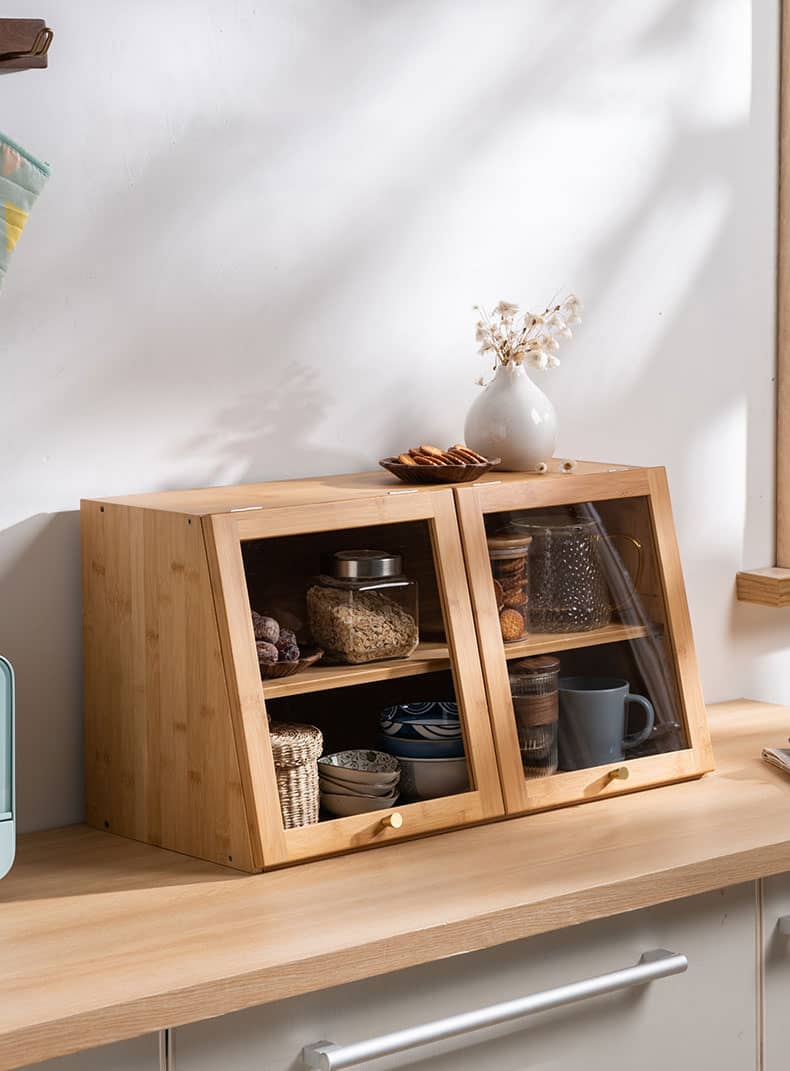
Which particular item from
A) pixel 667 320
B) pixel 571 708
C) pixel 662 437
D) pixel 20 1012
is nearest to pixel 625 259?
pixel 667 320

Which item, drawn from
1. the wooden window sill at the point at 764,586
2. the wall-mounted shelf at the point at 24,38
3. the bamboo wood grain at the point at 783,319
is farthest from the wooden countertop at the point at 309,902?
Result: the wall-mounted shelf at the point at 24,38

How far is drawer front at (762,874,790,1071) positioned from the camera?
1735 millimetres

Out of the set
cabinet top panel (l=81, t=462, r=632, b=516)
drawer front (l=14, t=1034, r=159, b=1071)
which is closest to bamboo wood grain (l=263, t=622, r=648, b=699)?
cabinet top panel (l=81, t=462, r=632, b=516)

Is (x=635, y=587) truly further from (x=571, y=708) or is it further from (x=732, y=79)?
(x=732, y=79)

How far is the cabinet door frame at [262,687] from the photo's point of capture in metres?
1.64

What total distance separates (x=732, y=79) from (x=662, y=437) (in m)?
0.62

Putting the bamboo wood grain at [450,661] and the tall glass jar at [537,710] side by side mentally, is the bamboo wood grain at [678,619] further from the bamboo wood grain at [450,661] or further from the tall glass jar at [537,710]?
the bamboo wood grain at [450,661]

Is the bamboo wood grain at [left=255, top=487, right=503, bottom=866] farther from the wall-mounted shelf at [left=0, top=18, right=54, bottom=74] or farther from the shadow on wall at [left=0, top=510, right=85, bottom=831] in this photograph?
the wall-mounted shelf at [left=0, top=18, right=54, bottom=74]

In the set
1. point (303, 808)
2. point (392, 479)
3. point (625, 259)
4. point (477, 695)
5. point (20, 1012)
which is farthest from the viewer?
point (625, 259)

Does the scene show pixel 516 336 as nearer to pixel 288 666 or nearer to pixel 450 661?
pixel 450 661

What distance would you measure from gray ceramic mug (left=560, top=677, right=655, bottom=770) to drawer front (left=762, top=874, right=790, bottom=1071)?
293 mm

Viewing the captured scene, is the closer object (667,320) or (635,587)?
(635,587)

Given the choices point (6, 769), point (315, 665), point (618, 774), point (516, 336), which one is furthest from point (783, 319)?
point (6, 769)

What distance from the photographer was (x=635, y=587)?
1.99 meters
